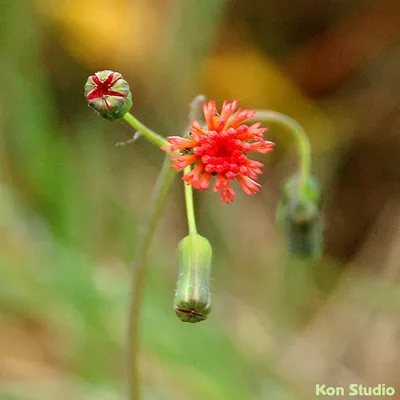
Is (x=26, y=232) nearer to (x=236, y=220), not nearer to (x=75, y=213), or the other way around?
(x=75, y=213)

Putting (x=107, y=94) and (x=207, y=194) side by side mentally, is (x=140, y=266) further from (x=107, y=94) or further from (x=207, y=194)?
(x=207, y=194)

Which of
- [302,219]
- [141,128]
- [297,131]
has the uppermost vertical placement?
[297,131]

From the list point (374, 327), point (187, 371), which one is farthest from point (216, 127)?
point (374, 327)

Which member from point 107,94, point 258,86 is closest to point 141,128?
point 107,94

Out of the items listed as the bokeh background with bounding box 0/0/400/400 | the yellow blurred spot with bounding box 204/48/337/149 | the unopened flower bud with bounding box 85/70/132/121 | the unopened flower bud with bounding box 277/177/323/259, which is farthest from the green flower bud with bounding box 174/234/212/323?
the yellow blurred spot with bounding box 204/48/337/149

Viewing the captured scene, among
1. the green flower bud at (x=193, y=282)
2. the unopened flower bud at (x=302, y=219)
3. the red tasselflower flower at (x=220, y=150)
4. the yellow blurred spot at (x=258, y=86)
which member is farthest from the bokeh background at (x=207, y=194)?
the red tasselflower flower at (x=220, y=150)

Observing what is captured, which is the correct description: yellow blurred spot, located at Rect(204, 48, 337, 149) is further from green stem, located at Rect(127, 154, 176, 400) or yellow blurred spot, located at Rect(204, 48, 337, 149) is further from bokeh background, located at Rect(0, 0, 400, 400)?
green stem, located at Rect(127, 154, 176, 400)
